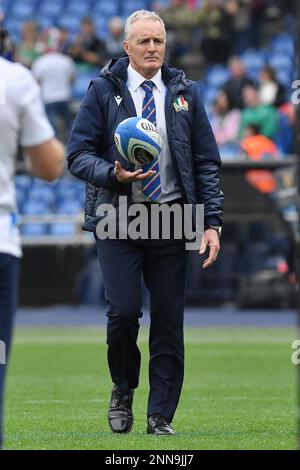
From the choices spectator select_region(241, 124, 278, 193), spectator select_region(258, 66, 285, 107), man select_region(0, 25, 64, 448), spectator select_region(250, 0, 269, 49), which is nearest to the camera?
man select_region(0, 25, 64, 448)

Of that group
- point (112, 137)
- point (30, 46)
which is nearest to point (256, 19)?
point (30, 46)

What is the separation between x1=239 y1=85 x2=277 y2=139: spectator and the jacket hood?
13757mm

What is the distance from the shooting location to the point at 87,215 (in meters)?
7.38

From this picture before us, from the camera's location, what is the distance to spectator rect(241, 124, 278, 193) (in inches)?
819

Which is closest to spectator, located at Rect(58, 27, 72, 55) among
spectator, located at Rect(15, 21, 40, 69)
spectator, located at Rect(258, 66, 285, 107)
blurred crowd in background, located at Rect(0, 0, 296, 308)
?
blurred crowd in background, located at Rect(0, 0, 296, 308)

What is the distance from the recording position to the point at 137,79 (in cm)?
740

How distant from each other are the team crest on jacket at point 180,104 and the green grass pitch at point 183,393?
1713 millimetres

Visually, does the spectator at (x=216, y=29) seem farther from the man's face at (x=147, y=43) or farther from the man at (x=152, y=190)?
the man's face at (x=147, y=43)

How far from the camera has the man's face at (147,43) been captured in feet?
23.7

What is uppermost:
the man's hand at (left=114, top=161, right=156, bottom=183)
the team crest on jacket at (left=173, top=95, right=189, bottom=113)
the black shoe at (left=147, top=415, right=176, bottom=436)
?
the team crest on jacket at (left=173, top=95, right=189, bottom=113)

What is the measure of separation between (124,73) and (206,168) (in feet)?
2.19

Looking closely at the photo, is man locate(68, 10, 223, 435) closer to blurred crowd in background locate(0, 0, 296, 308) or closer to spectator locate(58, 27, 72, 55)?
blurred crowd in background locate(0, 0, 296, 308)
